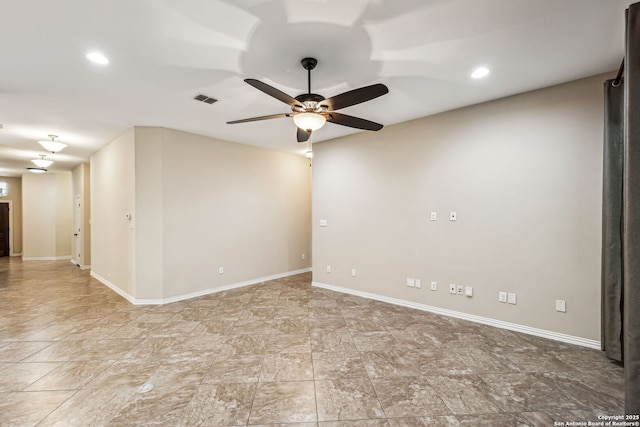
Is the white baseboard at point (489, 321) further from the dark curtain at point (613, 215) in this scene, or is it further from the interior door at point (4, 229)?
the interior door at point (4, 229)

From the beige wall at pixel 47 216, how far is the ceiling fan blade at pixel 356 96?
9990mm

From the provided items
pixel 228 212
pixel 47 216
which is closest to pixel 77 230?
Answer: pixel 47 216

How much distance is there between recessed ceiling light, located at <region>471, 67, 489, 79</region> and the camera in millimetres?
2713

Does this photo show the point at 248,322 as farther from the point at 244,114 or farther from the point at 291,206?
the point at 291,206

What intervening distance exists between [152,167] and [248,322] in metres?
2.82

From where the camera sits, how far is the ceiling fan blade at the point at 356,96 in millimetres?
2090

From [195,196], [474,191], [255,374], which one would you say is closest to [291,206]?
[195,196]

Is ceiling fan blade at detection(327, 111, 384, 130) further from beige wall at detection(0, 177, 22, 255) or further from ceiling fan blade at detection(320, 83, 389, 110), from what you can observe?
beige wall at detection(0, 177, 22, 255)

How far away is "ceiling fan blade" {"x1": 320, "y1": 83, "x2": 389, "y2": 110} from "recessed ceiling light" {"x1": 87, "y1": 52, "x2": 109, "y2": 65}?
1904 mm

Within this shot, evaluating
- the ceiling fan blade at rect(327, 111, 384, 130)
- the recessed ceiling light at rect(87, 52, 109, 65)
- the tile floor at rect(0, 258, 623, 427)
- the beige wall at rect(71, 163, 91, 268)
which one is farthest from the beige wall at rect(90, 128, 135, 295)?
the ceiling fan blade at rect(327, 111, 384, 130)

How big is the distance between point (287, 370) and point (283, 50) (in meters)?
2.75

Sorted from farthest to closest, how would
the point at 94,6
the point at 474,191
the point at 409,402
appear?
the point at 474,191
the point at 409,402
the point at 94,6

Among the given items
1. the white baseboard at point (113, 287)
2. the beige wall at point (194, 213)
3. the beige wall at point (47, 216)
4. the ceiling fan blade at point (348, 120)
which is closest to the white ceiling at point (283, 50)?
the ceiling fan blade at point (348, 120)

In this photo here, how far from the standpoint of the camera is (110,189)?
5.28 meters
